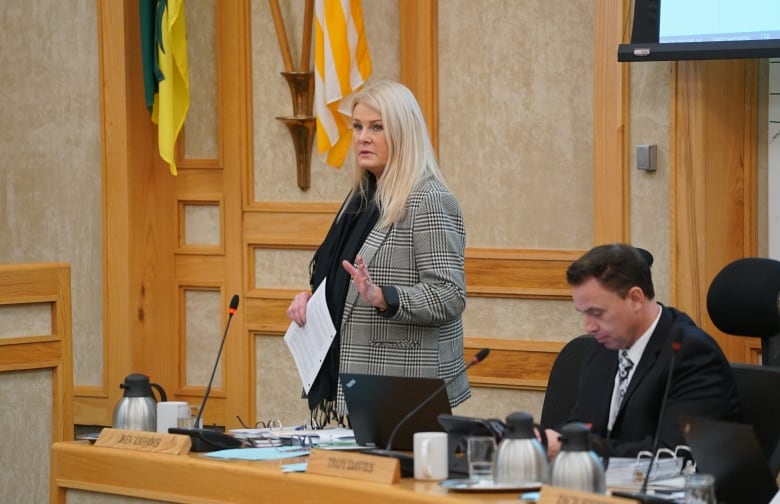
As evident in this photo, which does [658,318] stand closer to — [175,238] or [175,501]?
[175,501]

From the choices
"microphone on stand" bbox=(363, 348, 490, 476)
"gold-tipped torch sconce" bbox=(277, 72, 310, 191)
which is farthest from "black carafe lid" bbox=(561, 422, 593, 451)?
"gold-tipped torch sconce" bbox=(277, 72, 310, 191)

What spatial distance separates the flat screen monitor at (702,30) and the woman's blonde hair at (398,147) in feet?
4.29

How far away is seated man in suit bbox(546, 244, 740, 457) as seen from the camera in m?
2.93

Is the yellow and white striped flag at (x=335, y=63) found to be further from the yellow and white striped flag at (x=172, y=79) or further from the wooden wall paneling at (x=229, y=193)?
the yellow and white striped flag at (x=172, y=79)

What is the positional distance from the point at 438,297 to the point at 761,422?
87cm

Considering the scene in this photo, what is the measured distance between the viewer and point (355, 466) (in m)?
2.78

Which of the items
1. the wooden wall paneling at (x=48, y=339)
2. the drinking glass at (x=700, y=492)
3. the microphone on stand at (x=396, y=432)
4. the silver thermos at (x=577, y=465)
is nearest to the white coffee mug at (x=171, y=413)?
the microphone on stand at (x=396, y=432)

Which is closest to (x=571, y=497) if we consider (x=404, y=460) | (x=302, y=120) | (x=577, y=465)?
(x=577, y=465)

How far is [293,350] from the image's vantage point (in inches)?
147

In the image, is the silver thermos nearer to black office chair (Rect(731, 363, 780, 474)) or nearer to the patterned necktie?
the patterned necktie

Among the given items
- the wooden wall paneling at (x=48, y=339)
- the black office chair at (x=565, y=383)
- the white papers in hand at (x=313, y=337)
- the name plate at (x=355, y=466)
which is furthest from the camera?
the wooden wall paneling at (x=48, y=339)

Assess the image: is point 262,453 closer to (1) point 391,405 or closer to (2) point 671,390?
(1) point 391,405

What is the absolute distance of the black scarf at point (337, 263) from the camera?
3.70 m

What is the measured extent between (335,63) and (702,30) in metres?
1.63
